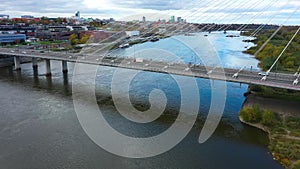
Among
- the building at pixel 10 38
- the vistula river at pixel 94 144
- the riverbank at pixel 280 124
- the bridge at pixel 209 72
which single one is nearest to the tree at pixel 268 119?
the riverbank at pixel 280 124

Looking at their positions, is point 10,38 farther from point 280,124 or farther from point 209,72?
point 280,124

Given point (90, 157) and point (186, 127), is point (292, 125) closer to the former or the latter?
point (186, 127)

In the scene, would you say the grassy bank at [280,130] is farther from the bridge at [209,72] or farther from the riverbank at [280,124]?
the bridge at [209,72]

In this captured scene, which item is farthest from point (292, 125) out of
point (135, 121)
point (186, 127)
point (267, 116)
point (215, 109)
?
point (135, 121)

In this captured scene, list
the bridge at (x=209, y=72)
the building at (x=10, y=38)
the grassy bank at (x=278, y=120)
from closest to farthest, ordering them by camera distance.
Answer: the grassy bank at (x=278, y=120), the bridge at (x=209, y=72), the building at (x=10, y=38)

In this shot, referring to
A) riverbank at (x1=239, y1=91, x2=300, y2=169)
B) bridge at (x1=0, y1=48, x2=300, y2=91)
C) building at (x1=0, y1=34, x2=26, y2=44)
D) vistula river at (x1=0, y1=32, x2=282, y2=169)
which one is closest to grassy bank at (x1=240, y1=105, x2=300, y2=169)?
riverbank at (x1=239, y1=91, x2=300, y2=169)

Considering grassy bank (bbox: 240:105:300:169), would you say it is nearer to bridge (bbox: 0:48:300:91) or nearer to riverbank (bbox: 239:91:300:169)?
riverbank (bbox: 239:91:300:169)

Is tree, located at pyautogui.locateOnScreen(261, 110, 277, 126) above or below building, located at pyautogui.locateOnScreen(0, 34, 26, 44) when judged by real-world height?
below
